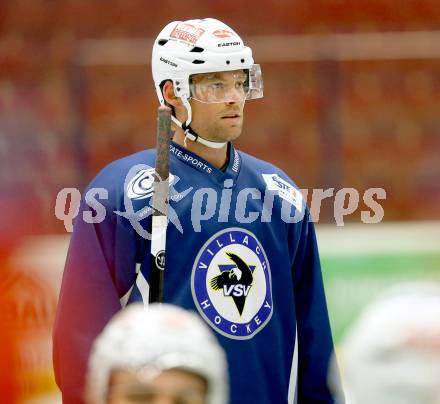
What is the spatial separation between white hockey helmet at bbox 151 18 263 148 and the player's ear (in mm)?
14

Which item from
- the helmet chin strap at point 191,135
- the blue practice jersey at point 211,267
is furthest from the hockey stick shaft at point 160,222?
the helmet chin strap at point 191,135

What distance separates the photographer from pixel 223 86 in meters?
3.55

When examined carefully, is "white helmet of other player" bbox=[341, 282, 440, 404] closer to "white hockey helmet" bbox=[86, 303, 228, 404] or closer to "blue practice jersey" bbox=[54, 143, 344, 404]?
"white hockey helmet" bbox=[86, 303, 228, 404]

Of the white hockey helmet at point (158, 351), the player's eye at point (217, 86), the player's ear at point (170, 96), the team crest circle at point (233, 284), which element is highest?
the player's eye at point (217, 86)

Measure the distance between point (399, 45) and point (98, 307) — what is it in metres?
4.38

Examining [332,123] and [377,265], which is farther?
[332,123]

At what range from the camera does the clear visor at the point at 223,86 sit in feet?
11.5

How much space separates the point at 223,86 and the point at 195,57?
0.34ft

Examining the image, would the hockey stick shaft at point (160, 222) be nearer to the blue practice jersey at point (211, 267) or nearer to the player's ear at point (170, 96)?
the blue practice jersey at point (211, 267)

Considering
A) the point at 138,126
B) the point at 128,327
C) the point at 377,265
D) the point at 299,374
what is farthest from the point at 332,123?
the point at 128,327

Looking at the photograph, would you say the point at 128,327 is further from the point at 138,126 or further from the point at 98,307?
the point at 138,126

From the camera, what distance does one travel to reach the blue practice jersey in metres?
3.37

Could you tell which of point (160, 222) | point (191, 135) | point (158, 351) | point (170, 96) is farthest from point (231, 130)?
point (158, 351)

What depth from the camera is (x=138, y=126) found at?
7.31 metres
